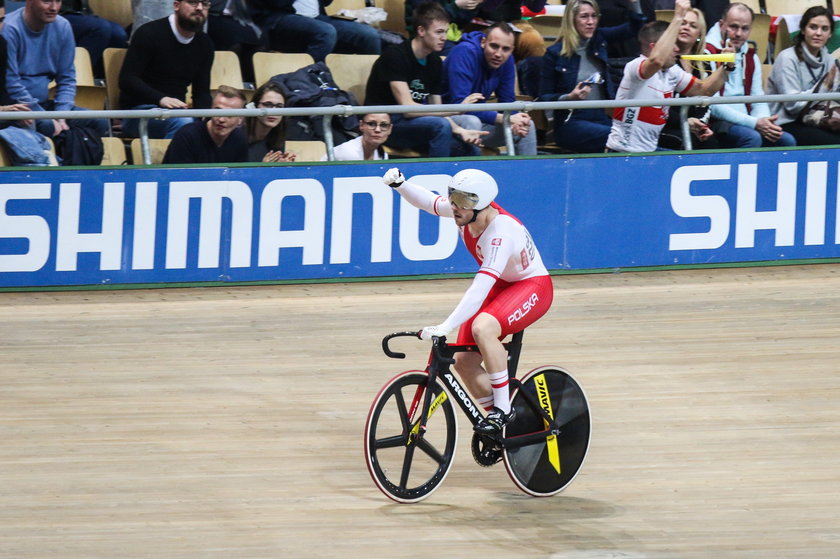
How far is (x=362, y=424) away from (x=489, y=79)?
3.94 meters

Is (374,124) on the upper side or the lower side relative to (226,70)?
lower

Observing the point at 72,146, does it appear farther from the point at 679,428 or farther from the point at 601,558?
the point at 601,558

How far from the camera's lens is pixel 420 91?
964 centimetres

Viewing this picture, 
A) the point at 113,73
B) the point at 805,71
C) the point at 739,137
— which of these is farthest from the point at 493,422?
the point at 805,71

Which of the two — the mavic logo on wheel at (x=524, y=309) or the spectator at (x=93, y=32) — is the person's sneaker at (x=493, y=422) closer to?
the mavic logo on wheel at (x=524, y=309)

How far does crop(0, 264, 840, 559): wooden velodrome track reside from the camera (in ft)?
17.3

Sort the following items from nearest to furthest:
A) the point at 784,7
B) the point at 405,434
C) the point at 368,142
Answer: the point at 405,434 < the point at 368,142 < the point at 784,7

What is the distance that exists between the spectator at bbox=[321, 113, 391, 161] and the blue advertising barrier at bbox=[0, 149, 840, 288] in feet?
0.33

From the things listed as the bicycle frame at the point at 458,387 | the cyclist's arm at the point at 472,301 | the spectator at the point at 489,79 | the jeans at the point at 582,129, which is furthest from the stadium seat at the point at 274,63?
the cyclist's arm at the point at 472,301

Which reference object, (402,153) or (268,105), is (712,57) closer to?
(402,153)

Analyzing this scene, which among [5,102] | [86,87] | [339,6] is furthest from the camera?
[339,6]

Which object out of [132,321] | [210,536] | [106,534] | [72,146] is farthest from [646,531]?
[72,146]

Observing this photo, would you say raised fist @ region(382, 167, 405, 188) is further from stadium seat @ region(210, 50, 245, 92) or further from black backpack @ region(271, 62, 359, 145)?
stadium seat @ region(210, 50, 245, 92)

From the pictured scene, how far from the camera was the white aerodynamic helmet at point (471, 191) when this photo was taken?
5410 millimetres
